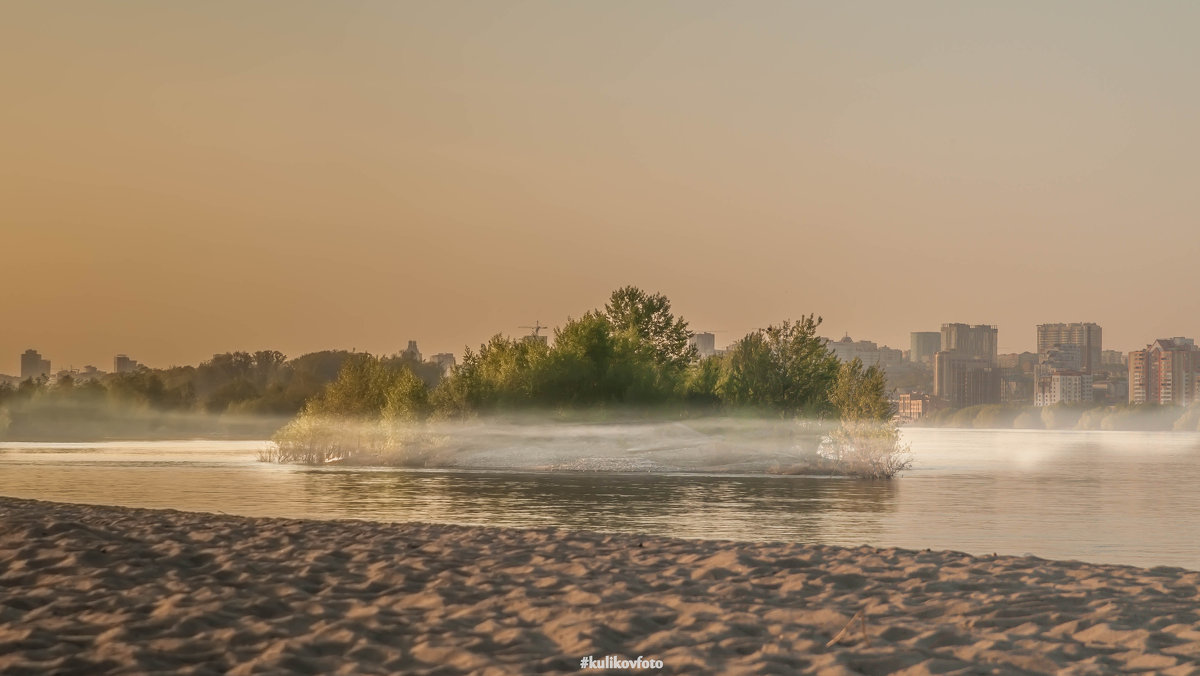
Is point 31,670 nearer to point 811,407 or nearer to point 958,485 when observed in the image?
point 958,485

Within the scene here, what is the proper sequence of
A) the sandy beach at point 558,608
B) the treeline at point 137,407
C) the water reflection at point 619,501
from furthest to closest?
1. the treeline at point 137,407
2. the water reflection at point 619,501
3. the sandy beach at point 558,608

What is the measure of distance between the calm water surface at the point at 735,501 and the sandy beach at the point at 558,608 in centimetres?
979

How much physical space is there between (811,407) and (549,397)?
1851 centimetres

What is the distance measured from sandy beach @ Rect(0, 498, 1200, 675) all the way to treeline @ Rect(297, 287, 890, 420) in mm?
56181

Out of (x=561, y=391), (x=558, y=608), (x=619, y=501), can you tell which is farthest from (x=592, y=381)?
(x=558, y=608)

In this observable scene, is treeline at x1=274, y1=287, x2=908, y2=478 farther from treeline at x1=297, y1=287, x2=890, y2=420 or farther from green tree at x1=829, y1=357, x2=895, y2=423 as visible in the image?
green tree at x1=829, y1=357, x2=895, y2=423

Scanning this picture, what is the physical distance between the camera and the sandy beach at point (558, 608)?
9281 mm

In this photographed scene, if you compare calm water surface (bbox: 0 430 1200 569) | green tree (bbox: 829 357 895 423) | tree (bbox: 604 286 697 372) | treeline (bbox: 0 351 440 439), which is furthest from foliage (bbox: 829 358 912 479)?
treeline (bbox: 0 351 440 439)

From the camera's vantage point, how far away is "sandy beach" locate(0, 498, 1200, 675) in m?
9.28

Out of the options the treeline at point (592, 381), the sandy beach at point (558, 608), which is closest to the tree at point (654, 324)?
the treeline at point (592, 381)

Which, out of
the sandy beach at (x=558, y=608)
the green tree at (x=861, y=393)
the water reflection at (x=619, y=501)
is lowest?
the water reflection at (x=619, y=501)

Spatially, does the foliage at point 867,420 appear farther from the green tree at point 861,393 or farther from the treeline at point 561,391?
the treeline at point 561,391

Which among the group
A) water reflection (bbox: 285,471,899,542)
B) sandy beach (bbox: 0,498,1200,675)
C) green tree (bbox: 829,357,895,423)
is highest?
green tree (bbox: 829,357,895,423)

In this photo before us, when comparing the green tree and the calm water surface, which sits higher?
the green tree
